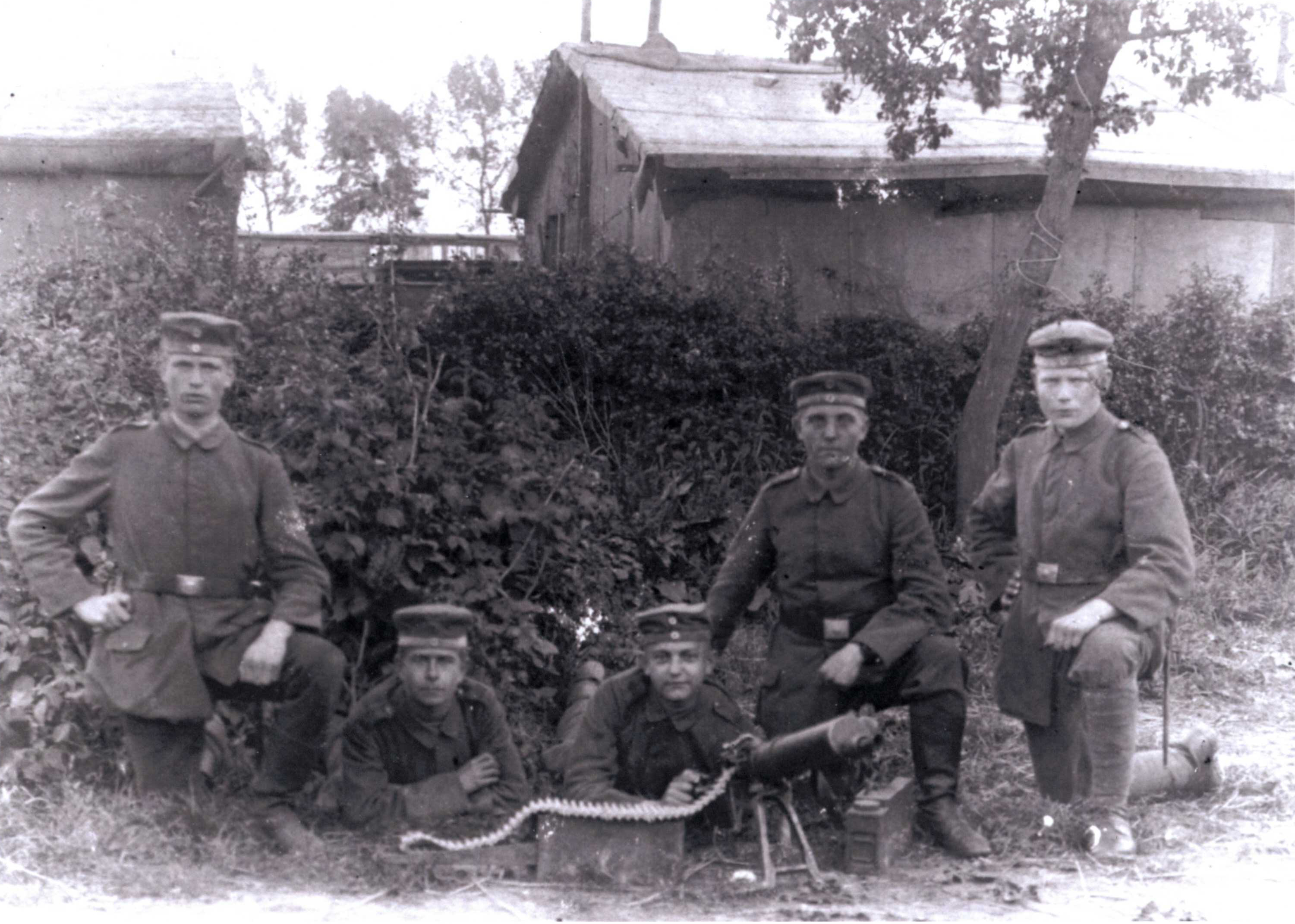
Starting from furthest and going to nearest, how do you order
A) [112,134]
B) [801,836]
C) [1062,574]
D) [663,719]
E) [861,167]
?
[112,134] < [861,167] < [1062,574] < [663,719] < [801,836]

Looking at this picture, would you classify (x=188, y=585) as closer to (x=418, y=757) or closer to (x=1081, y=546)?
(x=418, y=757)

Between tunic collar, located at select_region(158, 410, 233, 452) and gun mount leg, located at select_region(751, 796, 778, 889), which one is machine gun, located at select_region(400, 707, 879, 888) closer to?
gun mount leg, located at select_region(751, 796, 778, 889)

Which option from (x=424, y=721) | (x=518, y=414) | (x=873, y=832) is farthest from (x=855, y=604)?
(x=518, y=414)

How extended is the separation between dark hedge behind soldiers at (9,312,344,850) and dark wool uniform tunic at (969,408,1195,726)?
8.45 feet

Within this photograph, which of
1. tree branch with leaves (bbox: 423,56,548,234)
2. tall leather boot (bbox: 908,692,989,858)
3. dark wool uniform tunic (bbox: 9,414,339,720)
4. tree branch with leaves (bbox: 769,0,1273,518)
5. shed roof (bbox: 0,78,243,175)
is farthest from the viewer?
tree branch with leaves (bbox: 423,56,548,234)

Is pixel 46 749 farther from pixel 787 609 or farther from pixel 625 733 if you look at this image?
pixel 787 609

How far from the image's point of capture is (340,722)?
5.55 m

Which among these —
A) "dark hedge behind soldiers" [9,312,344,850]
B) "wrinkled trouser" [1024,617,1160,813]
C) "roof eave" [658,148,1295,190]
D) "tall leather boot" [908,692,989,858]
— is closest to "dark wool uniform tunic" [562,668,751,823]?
"tall leather boot" [908,692,989,858]

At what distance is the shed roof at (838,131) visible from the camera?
10359mm

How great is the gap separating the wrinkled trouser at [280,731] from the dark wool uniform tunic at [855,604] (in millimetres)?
1527

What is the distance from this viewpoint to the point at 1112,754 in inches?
195

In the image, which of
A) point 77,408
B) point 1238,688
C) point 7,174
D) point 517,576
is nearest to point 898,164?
point 1238,688

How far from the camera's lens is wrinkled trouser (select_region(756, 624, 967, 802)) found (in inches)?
198

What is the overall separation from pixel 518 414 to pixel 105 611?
232 centimetres
